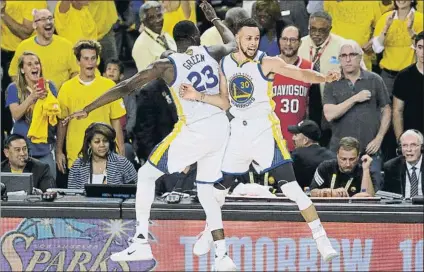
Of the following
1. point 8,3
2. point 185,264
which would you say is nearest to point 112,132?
point 185,264

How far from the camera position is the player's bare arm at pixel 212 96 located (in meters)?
10.5

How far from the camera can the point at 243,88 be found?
10.6 metres

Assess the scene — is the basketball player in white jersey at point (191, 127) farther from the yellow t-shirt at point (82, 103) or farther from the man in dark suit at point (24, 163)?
the man in dark suit at point (24, 163)

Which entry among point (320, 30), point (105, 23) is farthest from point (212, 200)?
point (105, 23)


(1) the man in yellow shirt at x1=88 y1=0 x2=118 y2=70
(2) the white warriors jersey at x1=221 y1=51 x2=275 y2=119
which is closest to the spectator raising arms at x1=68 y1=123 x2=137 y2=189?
(2) the white warriors jersey at x1=221 y1=51 x2=275 y2=119

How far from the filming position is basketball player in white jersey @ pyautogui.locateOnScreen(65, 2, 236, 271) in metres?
10.6

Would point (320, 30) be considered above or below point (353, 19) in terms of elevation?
below

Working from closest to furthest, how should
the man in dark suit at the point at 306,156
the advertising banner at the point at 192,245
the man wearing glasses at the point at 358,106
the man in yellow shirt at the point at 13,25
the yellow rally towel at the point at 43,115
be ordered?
the yellow rally towel at the point at 43,115
the advertising banner at the point at 192,245
the man in dark suit at the point at 306,156
the man wearing glasses at the point at 358,106
the man in yellow shirt at the point at 13,25

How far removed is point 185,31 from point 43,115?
3.40 m

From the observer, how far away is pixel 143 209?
36.8 ft

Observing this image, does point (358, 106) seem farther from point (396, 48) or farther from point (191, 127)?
point (191, 127)

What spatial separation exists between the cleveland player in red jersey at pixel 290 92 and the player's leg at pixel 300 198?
2511 mm

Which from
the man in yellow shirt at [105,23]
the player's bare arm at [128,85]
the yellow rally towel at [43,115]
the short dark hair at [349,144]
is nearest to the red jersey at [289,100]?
the short dark hair at [349,144]

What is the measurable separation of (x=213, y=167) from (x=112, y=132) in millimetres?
3036
